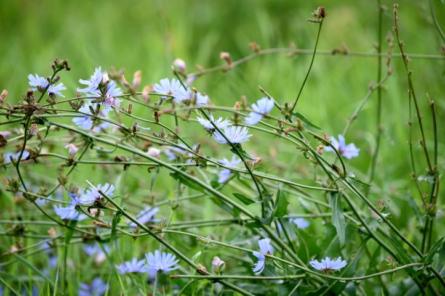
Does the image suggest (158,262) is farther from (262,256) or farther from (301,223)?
(301,223)

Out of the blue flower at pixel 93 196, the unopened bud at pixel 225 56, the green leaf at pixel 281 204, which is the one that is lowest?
the blue flower at pixel 93 196

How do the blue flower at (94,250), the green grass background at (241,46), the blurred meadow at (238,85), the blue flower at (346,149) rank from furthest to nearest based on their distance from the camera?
the green grass background at (241,46) → the blue flower at (94,250) → the blurred meadow at (238,85) → the blue flower at (346,149)

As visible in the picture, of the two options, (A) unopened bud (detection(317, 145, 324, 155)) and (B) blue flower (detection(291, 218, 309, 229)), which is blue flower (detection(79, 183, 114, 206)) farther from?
(B) blue flower (detection(291, 218, 309, 229))

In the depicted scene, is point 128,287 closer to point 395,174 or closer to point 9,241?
point 9,241

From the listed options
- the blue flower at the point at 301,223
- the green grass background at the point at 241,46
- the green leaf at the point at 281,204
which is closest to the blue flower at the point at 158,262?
the green leaf at the point at 281,204

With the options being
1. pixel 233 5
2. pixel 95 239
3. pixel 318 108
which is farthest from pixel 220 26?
pixel 95 239

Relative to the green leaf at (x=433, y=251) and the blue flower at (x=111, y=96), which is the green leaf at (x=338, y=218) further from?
the blue flower at (x=111, y=96)
